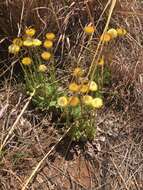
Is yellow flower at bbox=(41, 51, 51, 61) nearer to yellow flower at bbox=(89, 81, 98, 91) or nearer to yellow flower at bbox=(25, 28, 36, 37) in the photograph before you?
yellow flower at bbox=(25, 28, 36, 37)

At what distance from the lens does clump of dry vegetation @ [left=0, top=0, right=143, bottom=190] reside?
177 cm

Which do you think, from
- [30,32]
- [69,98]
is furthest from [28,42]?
[69,98]

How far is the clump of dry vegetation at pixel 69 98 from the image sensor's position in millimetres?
1772

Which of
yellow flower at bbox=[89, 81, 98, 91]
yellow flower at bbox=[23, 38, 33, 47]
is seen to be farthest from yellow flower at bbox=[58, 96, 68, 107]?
yellow flower at bbox=[23, 38, 33, 47]

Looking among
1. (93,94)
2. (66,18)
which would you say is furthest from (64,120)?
(66,18)

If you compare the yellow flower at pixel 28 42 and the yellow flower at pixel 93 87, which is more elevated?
Answer: the yellow flower at pixel 28 42

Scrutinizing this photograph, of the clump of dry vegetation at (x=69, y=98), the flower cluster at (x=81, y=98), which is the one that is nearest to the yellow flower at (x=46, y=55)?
the clump of dry vegetation at (x=69, y=98)

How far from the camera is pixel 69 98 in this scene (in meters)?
1.75

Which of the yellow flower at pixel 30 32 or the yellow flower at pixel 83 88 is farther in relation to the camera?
the yellow flower at pixel 30 32

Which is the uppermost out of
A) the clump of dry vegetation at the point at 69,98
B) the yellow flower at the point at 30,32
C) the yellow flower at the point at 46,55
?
the yellow flower at the point at 30,32

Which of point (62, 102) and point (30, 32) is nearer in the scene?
point (62, 102)

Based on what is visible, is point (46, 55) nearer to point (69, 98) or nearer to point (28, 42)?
point (28, 42)

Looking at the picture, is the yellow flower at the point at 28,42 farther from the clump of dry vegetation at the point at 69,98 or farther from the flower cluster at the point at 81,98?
the flower cluster at the point at 81,98

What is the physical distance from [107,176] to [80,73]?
395 mm
